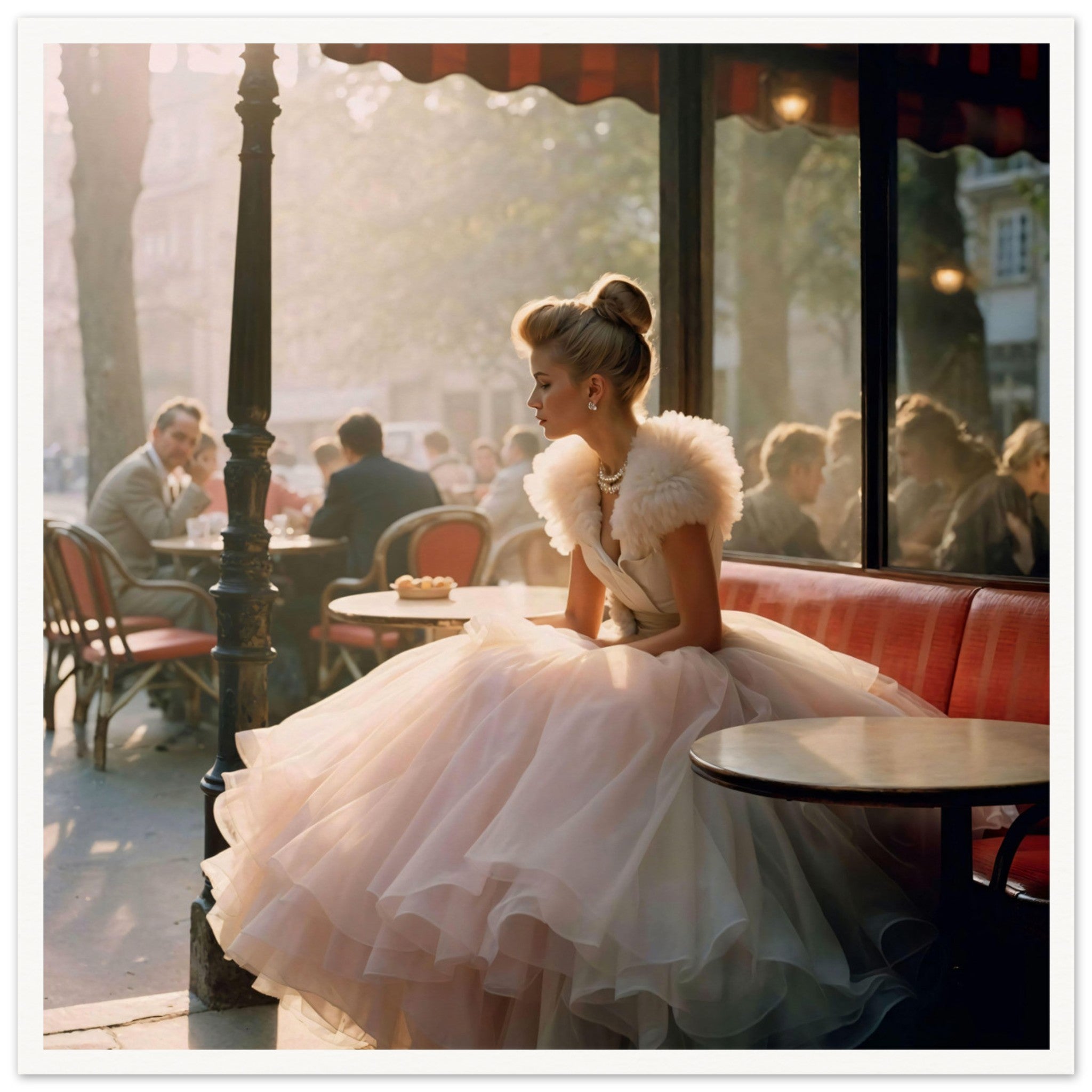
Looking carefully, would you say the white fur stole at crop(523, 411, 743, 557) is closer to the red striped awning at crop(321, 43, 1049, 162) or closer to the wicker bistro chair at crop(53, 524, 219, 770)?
the red striped awning at crop(321, 43, 1049, 162)

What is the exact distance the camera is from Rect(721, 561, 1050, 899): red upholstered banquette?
2.95 meters

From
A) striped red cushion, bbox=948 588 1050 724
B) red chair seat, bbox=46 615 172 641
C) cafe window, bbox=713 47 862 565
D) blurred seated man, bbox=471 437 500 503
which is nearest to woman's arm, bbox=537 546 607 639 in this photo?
striped red cushion, bbox=948 588 1050 724

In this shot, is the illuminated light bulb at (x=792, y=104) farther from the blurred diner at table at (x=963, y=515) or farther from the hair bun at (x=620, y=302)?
the hair bun at (x=620, y=302)

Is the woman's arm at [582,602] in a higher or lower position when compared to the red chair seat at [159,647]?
higher

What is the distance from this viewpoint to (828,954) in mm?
2219

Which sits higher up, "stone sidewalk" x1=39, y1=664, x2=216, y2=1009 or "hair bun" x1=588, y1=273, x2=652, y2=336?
"hair bun" x1=588, y1=273, x2=652, y2=336

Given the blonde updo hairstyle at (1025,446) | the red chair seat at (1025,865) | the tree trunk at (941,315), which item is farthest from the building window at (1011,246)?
the red chair seat at (1025,865)

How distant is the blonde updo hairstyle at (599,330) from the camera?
3.01 meters

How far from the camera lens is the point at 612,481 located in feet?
10.1

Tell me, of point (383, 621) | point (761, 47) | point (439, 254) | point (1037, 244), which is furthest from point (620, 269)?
point (383, 621)

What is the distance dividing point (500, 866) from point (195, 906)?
1299 millimetres

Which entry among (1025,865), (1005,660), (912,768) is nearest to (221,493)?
(1005,660)

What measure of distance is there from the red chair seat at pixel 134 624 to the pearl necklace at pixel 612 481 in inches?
157

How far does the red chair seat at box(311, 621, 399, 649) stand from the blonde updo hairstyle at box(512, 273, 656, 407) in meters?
3.39
